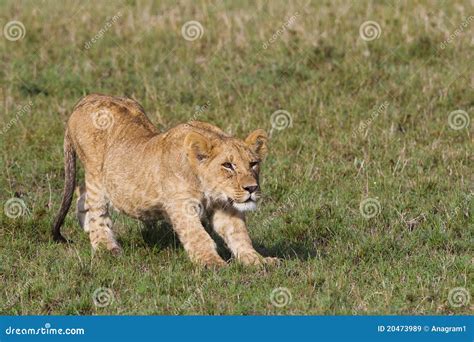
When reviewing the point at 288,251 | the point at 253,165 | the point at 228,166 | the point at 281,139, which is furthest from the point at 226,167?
the point at 281,139

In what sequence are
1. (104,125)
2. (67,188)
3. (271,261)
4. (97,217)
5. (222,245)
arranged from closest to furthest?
1. (271,261)
2. (222,245)
3. (97,217)
4. (104,125)
5. (67,188)

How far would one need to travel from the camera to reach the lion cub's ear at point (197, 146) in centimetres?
747

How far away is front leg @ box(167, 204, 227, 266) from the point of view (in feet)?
24.4

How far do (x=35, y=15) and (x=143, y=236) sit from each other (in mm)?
6213

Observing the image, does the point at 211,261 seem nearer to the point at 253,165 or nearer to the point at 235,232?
the point at 235,232

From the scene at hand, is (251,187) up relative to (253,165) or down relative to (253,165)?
down

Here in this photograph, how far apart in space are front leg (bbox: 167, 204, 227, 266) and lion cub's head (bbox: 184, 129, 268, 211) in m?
0.21

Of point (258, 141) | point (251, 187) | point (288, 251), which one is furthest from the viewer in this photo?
point (288, 251)

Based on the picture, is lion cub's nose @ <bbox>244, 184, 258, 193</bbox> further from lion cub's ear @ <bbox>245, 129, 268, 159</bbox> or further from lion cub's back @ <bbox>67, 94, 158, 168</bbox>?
lion cub's back @ <bbox>67, 94, 158, 168</bbox>

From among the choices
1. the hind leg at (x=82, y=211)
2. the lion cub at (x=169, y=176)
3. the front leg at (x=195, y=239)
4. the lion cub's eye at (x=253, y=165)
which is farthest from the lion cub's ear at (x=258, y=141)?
the hind leg at (x=82, y=211)

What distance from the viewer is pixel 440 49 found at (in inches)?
500

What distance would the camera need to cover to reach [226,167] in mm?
7410

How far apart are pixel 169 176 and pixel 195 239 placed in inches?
20.0

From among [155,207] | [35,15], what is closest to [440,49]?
[35,15]
